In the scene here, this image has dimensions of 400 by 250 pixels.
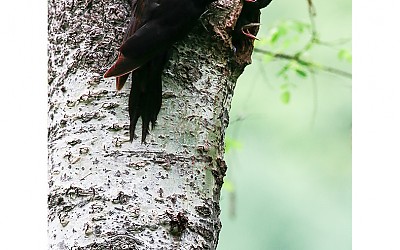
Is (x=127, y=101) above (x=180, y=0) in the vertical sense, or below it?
below

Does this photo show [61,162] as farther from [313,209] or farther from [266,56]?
[313,209]

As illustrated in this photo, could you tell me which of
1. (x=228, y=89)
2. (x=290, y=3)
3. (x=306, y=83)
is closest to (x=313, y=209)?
(x=306, y=83)

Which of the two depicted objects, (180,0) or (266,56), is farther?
(266,56)

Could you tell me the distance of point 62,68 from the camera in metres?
0.98

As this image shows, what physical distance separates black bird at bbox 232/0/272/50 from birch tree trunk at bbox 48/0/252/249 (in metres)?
0.02

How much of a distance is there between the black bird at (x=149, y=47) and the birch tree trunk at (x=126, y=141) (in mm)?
12

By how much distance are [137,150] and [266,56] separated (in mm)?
943

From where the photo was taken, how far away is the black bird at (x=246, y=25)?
1.01m

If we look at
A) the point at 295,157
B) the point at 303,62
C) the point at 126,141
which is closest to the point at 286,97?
the point at 303,62

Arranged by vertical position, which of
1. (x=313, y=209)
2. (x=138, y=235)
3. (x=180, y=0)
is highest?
(x=180, y=0)

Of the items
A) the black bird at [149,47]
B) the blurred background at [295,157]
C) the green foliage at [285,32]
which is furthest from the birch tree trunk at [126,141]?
the blurred background at [295,157]

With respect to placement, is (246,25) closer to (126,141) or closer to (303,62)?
(126,141)

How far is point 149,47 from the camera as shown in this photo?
35.7 inches

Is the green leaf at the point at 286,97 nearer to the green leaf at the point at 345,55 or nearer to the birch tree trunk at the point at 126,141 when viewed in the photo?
the green leaf at the point at 345,55
